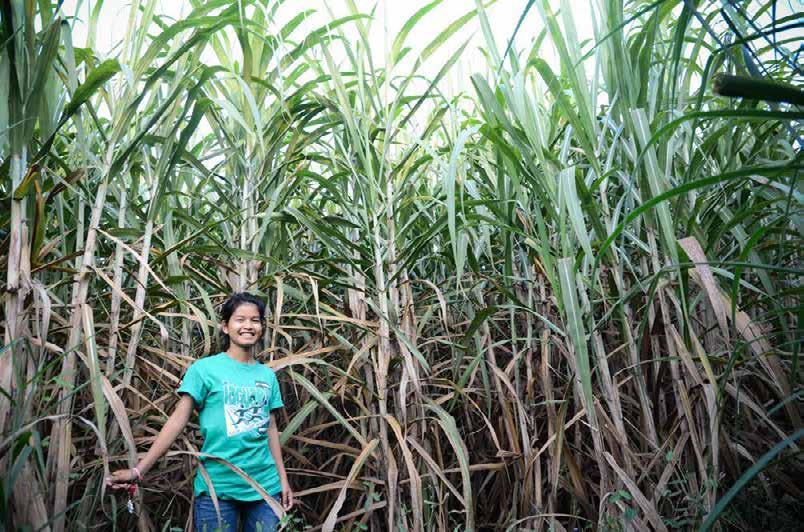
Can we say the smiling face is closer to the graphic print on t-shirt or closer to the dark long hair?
the dark long hair

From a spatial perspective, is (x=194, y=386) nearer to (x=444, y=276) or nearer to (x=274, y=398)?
(x=274, y=398)

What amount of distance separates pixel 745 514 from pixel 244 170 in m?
1.58

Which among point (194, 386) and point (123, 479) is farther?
point (194, 386)

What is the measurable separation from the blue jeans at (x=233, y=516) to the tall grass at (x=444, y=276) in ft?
0.25

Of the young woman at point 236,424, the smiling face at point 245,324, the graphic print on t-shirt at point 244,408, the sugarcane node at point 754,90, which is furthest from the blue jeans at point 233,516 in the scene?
the sugarcane node at point 754,90

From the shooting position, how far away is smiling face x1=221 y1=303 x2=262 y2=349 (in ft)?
4.91

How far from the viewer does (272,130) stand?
1748 millimetres

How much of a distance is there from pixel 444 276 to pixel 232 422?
0.87 meters

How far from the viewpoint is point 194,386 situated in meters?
1.41

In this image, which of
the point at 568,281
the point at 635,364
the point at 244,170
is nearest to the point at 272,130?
the point at 244,170

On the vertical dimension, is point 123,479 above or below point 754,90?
below

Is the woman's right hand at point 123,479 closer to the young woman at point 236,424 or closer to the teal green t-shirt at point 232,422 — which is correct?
the young woman at point 236,424

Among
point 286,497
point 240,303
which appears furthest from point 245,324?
point 286,497

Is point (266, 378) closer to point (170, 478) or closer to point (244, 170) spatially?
point (170, 478)
